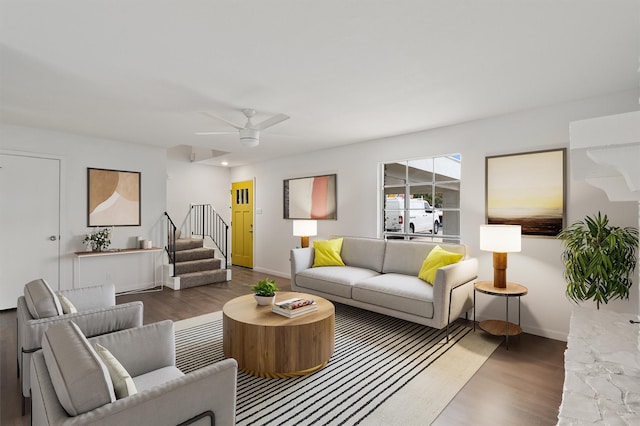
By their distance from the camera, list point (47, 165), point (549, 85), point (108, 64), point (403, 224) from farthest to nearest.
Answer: point (403, 224) < point (47, 165) < point (549, 85) < point (108, 64)

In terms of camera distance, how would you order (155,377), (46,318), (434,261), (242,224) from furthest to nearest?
(242,224) < (434,261) < (46,318) < (155,377)

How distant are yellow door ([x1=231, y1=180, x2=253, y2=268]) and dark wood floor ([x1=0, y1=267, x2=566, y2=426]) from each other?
3541mm

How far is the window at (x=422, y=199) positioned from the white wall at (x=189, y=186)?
4.48 metres

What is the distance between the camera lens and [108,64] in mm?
2562

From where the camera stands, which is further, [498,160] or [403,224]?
[403,224]

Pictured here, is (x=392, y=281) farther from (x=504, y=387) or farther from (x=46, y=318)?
(x=46, y=318)

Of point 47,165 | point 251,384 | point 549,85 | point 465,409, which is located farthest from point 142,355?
point 47,165

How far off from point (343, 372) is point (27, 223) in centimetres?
466

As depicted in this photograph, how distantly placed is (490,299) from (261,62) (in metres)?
3.56

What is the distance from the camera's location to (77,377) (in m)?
1.19

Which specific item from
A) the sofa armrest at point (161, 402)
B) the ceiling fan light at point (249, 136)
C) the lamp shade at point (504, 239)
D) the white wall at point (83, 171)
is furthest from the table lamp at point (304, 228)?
the sofa armrest at point (161, 402)

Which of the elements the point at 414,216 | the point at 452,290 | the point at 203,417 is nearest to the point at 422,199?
the point at 414,216

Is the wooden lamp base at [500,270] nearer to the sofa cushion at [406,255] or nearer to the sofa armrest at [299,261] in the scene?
the sofa cushion at [406,255]

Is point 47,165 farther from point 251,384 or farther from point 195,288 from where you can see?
point 251,384
